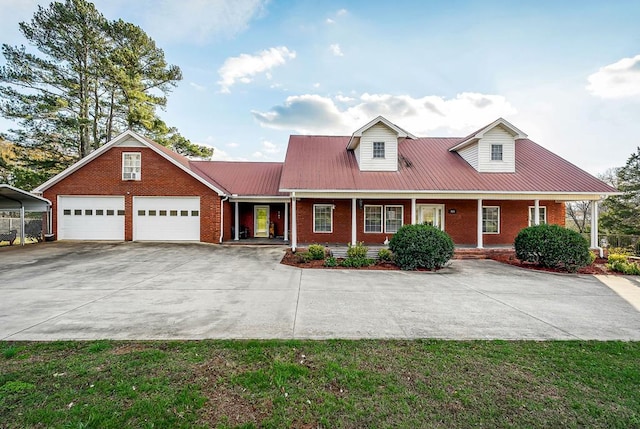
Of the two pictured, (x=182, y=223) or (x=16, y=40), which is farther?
(x=16, y=40)

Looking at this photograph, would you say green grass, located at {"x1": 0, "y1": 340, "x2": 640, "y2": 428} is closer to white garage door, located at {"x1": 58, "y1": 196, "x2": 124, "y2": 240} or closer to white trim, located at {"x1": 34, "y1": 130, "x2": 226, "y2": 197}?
white trim, located at {"x1": 34, "y1": 130, "x2": 226, "y2": 197}

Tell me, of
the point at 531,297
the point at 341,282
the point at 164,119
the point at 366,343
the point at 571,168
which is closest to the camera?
the point at 366,343

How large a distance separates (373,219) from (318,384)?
12596 millimetres

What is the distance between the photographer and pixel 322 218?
1553cm

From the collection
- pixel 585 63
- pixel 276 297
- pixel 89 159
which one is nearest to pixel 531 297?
pixel 276 297

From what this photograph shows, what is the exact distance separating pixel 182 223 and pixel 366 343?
564 inches

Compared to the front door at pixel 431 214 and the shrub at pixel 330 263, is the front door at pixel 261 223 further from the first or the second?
the front door at pixel 431 214

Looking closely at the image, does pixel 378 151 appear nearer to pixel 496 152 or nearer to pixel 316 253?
pixel 496 152

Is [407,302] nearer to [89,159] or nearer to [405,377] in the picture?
[405,377]

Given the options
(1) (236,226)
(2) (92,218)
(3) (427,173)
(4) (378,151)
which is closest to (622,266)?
(3) (427,173)

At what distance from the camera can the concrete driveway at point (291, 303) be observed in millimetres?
4672

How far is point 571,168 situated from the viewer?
15.2 metres

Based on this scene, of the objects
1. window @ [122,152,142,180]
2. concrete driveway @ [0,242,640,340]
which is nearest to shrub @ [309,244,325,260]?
concrete driveway @ [0,242,640,340]

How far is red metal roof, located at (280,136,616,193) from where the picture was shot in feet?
43.7
